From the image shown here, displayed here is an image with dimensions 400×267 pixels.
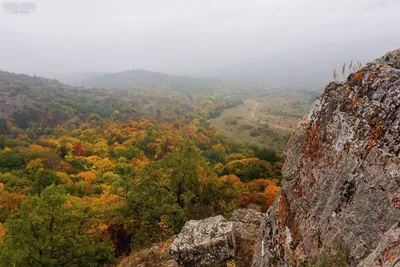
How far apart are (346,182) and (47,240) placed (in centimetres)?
1944

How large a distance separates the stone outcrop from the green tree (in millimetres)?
8577

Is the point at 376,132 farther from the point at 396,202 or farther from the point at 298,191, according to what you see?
the point at 298,191

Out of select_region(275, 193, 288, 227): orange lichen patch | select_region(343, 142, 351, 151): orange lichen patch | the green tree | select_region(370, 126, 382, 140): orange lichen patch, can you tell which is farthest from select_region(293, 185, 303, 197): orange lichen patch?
the green tree

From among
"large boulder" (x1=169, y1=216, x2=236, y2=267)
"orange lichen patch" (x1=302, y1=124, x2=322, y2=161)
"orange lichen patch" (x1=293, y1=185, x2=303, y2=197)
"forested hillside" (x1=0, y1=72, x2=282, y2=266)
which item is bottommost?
"forested hillside" (x1=0, y1=72, x2=282, y2=266)

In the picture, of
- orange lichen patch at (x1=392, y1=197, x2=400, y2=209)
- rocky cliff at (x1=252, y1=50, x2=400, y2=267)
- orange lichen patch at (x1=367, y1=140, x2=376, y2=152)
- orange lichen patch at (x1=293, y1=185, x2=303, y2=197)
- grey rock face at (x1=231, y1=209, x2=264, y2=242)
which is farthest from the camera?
grey rock face at (x1=231, y1=209, x2=264, y2=242)

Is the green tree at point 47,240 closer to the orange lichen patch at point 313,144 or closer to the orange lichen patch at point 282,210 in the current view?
the orange lichen patch at point 282,210

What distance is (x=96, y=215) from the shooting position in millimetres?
25703

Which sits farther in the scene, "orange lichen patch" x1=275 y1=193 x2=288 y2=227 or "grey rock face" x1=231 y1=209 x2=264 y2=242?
"grey rock face" x1=231 y1=209 x2=264 y2=242

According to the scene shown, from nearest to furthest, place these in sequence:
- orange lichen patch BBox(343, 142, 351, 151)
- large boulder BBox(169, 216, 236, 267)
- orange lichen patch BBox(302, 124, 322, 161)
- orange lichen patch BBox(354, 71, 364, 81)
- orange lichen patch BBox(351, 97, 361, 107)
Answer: orange lichen patch BBox(343, 142, 351, 151)
orange lichen patch BBox(351, 97, 361, 107)
orange lichen patch BBox(354, 71, 364, 81)
orange lichen patch BBox(302, 124, 322, 161)
large boulder BBox(169, 216, 236, 267)

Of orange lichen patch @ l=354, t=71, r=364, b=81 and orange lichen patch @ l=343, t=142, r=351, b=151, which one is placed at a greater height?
orange lichen patch @ l=354, t=71, r=364, b=81

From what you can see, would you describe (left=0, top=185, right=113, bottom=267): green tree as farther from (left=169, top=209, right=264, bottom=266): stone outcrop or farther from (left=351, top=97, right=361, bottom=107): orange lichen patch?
(left=351, top=97, right=361, bottom=107): orange lichen patch

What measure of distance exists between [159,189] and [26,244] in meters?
10.8

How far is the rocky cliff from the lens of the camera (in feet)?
18.2

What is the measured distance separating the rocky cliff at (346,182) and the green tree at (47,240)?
590 inches
